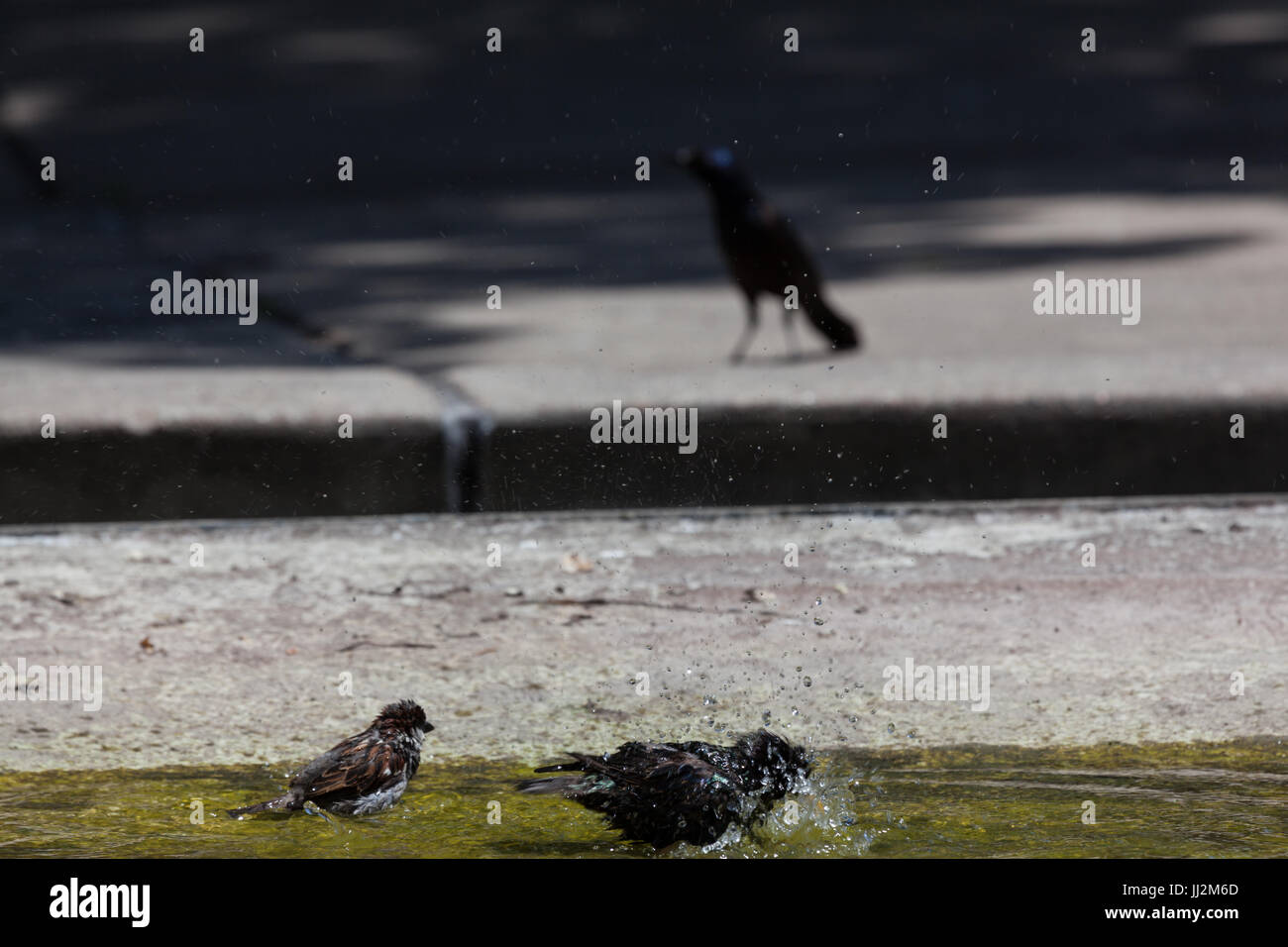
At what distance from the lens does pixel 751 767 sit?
2795 mm

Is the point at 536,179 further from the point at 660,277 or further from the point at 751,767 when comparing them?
the point at 751,767

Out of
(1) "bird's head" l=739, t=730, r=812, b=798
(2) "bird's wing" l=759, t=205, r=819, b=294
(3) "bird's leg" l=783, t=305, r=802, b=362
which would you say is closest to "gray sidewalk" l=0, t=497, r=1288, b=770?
(1) "bird's head" l=739, t=730, r=812, b=798

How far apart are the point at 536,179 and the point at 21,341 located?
4290 millimetres

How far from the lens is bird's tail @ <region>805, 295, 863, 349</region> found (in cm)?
589

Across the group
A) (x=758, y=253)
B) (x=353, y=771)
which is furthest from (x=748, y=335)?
(x=353, y=771)

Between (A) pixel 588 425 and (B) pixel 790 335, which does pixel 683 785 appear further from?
A: (B) pixel 790 335

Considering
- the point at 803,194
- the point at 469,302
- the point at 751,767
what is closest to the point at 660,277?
the point at 469,302

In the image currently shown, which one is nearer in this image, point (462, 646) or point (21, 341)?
point (462, 646)

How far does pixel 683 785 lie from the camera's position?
8.76 ft

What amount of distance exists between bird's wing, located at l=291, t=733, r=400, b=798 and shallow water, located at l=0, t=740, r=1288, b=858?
0.05m

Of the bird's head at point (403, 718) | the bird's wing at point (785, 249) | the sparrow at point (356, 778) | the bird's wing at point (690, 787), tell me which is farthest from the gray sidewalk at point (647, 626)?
the bird's wing at point (785, 249)

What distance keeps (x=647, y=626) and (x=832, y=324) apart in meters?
2.42

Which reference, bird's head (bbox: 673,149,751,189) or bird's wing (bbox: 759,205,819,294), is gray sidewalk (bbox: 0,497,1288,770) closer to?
bird's wing (bbox: 759,205,819,294)

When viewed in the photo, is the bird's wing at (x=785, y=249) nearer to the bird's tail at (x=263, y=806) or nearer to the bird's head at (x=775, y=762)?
the bird's head at (x=775, y=762)
